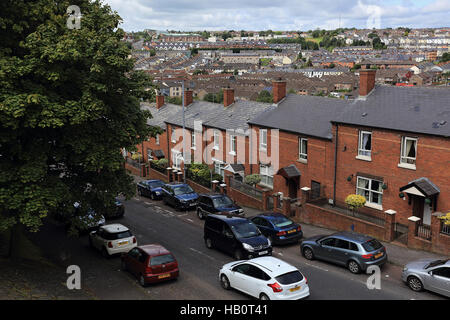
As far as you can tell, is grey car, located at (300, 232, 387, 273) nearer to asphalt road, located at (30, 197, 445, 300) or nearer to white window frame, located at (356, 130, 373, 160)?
asphalt road, located at (30, 197, 445, 300)

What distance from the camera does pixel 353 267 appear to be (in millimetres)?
18328

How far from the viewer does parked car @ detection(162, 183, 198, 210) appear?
1208 inches

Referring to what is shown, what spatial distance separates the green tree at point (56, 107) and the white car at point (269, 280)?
246 inches

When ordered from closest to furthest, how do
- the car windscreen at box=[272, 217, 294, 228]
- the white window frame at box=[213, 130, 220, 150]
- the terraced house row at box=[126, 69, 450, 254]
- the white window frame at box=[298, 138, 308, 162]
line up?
the terraced house row at box=[126, 69, 450, 254], the car windscreen at box=[272, 217, 294, 228], the white window frame at box=[298, 138, 308, 162], the white window frame at box=[213, 130, 220, 150]

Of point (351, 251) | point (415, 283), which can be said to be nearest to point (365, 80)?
point (351, 251)

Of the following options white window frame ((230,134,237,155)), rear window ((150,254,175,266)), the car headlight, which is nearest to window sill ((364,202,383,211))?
the car headlight

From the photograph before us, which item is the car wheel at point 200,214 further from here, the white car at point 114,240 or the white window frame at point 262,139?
the white window frame at point 262,139

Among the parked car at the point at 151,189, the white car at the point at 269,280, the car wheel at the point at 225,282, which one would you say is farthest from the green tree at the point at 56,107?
the parked car at the point at 151,189

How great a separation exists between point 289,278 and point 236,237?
19.1 feet

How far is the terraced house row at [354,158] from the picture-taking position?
877 inches

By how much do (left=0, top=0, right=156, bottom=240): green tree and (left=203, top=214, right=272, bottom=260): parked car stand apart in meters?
5.66

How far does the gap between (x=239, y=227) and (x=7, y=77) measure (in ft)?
38.9

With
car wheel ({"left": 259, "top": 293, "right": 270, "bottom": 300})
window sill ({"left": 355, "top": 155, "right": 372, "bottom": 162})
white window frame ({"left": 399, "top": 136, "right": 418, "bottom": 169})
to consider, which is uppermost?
white window frame ({"left": 399, "top": 136, "right": 418, "bottom": 169})

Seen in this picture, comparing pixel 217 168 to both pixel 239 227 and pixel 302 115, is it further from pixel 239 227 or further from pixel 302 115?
pixel 239 227
